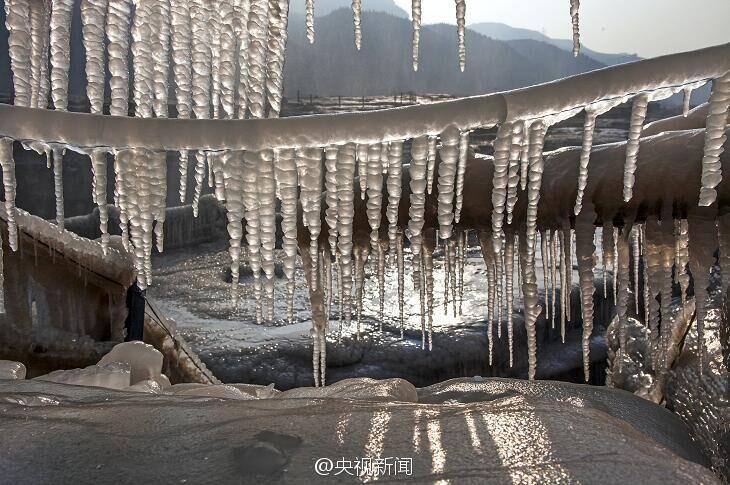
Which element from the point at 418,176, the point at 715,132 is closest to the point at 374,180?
the point at 418,176

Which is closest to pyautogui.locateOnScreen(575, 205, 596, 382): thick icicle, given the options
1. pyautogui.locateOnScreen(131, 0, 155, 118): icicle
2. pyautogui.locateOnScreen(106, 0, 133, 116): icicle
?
pyautogui.locateOnScreen(106, 0, 133, 116): icicle

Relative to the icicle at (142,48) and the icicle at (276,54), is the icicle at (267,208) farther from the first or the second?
the icicle at (142,48)

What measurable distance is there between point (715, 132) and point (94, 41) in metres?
2.16

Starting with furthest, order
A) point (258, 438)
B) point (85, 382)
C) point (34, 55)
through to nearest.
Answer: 1. point (85, 382)
2. point (34, 55)
3. point (258, 438)

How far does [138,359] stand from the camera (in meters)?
3.19

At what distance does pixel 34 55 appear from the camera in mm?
2182

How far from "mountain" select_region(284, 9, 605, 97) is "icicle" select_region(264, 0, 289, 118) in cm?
3676

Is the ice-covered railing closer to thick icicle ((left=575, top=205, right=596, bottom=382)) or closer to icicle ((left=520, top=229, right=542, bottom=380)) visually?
icicle ((left=520, top=229, right=542, bottom=380))

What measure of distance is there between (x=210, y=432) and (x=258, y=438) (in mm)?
166

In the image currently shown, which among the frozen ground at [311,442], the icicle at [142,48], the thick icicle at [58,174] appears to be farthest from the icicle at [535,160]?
the thick icicle at [58,174]

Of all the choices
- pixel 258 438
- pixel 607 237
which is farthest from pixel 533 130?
pixel 258 438

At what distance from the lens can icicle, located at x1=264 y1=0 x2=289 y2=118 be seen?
1.95 m

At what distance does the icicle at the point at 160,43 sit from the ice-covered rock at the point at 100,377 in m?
1.53

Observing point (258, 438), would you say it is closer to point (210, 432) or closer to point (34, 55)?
point (210, 432)
